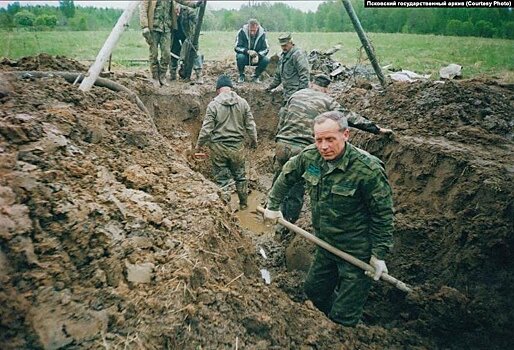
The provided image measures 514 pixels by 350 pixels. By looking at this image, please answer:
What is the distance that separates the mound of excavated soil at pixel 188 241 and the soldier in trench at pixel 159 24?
2.41 meters

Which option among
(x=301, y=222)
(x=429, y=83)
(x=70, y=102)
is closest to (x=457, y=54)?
(x=429, y=83)

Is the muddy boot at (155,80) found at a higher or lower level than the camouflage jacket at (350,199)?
higher

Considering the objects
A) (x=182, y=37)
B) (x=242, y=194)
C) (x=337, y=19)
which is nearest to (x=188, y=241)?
(x=242, y=194)

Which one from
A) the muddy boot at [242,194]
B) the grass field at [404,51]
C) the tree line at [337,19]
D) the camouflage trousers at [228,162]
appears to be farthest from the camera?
the tree line at [337,19]

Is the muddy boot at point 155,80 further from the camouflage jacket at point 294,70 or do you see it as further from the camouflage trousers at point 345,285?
the camouflage trousers at point 345,285

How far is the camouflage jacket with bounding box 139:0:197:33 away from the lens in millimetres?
7469

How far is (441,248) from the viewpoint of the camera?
4.05 metres

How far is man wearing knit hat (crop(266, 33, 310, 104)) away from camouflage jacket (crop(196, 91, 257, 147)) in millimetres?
1627

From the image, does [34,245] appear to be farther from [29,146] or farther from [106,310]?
[29,146]

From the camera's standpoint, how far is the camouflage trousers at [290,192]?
5543mm

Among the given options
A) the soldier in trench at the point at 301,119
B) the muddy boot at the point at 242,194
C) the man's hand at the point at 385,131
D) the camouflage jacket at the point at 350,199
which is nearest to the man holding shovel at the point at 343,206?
the camouflage jacket at the point at 350,199

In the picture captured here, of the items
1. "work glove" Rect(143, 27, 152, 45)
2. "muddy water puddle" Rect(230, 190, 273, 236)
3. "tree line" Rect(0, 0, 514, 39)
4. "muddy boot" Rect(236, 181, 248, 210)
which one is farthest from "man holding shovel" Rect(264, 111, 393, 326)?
"tree line" Rect(0, 0, 514, 39)

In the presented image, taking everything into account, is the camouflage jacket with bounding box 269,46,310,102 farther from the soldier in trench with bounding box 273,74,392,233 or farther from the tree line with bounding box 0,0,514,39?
the tree line with bounding box 0,0,514,39

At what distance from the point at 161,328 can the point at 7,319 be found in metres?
0.77
